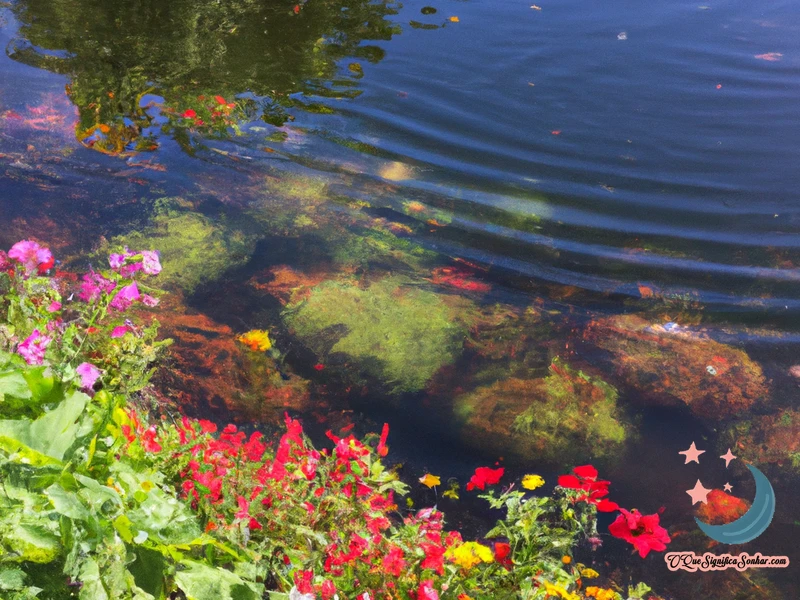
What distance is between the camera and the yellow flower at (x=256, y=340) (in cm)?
231

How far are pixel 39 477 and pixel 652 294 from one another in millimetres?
2376

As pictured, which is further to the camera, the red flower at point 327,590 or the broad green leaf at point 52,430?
the red flower at point 327,590

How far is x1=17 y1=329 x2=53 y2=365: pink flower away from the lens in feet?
4.41

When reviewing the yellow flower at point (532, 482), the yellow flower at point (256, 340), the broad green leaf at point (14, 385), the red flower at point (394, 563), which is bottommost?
the yellow flower at point (532, 482)

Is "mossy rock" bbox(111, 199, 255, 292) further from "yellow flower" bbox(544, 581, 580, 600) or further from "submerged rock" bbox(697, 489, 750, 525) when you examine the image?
"submerged rock" bbox(697, 489, 750, 525)

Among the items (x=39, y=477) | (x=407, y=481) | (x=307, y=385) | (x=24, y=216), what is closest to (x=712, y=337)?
(x=407, y=481)

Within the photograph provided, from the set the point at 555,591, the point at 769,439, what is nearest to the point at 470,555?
the point at 555,591

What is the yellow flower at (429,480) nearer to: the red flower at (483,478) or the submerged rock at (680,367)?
the red flower at (483,478)

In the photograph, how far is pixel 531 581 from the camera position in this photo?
1.30m

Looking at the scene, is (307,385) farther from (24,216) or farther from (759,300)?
(759,300)

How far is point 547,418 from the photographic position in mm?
2154

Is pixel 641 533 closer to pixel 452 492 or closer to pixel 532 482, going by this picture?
pixel 532 482

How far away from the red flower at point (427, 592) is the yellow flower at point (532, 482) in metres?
0.65

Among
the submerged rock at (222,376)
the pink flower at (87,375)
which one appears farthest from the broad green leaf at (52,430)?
the submerged rock at (222,376)
